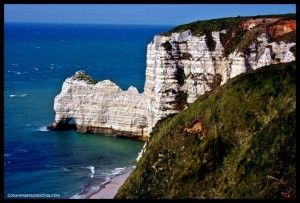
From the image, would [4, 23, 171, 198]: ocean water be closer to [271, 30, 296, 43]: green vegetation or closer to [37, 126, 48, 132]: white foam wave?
[37, 126, 48, 132]: white foam wave

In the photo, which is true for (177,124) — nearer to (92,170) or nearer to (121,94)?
(92,170)

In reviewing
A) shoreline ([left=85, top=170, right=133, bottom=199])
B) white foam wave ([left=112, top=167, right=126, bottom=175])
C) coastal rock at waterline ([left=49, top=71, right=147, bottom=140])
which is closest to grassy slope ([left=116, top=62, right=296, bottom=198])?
shoreline ([left=85, top=170, right=133, bottom=199])

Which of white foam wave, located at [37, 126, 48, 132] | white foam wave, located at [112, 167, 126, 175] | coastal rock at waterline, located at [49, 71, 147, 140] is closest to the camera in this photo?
white foam wave, located at [112, 167, 126, 175]

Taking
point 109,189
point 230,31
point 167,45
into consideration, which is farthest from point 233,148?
point 167,45

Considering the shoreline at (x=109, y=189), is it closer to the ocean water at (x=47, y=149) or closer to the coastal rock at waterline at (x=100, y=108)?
the ocean water at (x=47, y=149)

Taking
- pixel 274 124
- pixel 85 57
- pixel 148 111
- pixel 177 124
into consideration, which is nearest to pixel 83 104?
pixel 148 111

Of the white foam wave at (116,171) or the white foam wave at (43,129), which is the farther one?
the white foam wave at (43,129)

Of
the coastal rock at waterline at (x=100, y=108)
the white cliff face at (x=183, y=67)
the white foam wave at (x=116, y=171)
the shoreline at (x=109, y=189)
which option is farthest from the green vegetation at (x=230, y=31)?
the shoreline at (x=109, y=189)
